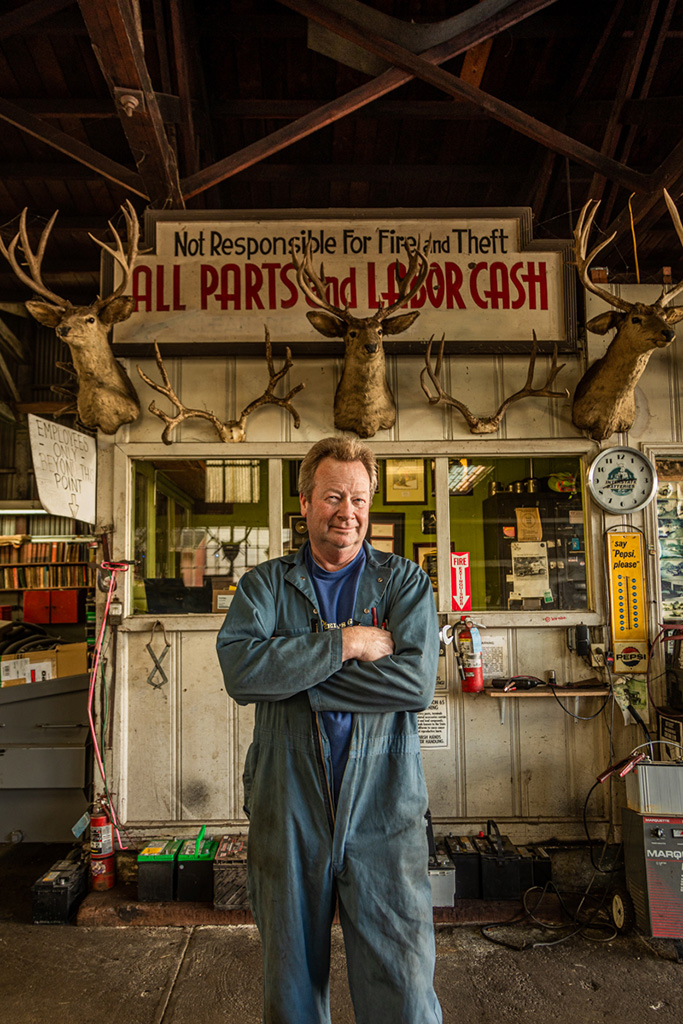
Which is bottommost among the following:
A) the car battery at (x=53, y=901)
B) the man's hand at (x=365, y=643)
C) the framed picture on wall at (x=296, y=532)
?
the car battery at (x=53, y=901)

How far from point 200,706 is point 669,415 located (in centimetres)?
336

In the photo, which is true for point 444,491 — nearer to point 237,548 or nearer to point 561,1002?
point 237,548

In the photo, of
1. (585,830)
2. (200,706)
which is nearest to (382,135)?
(200,706)

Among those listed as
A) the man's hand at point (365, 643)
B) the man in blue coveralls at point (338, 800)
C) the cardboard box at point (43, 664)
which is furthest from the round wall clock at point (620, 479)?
the cardboard box at point (43, 664)

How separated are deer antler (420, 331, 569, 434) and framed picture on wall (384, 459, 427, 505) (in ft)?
1.33

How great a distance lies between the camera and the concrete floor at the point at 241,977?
2.71 metres

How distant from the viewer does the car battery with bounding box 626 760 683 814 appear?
331 cm

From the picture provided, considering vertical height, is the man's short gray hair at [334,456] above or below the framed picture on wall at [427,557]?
above

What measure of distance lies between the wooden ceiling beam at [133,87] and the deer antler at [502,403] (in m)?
1.80

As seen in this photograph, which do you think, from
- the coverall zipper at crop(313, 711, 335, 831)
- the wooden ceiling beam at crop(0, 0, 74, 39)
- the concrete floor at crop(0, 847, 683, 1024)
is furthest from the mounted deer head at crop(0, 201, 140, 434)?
the concrete floor at crop(0, 847, 683, 1024)

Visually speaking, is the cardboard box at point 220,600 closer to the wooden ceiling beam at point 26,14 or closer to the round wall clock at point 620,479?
the round wall clock at point 620,479

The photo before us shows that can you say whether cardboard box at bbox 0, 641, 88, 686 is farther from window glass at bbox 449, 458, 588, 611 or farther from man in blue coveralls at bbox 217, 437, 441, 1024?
man in blue coveralls at bbox 217, 437, 441, 1024

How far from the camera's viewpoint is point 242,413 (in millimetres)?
3881

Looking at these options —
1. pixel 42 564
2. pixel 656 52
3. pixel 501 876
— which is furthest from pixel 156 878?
pixel 42 564
